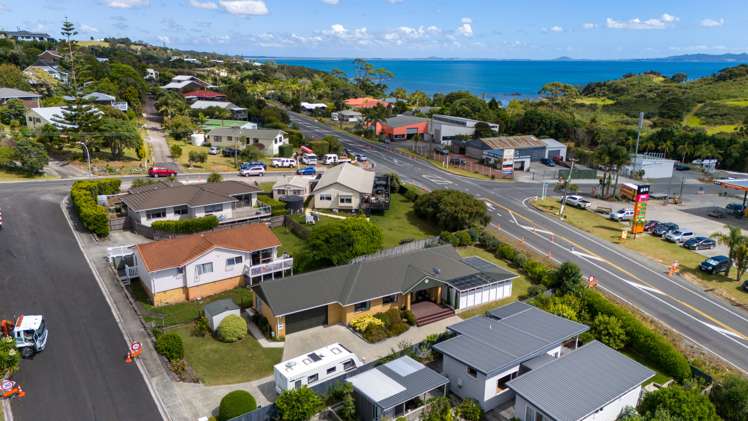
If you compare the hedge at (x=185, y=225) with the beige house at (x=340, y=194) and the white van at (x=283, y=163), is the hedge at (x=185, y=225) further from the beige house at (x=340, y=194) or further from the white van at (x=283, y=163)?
the white van at (x=283, y=163)

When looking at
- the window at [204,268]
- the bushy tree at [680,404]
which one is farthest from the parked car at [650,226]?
the window at [204,268]

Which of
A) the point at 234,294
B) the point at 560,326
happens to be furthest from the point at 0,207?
the point at 560,326

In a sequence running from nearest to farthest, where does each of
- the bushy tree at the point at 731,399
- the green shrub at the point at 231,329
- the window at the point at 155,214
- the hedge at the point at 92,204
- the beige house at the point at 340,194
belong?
the bushy tree at the point at 731,399, the green shrub at the point at 231,329, the hedge at the point at 92,204, the window at the point at 155,214, the beige house at the point at 340,194

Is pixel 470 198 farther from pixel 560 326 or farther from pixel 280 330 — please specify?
pixel 280 330

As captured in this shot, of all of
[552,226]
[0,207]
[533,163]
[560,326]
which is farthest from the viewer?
[533,163]

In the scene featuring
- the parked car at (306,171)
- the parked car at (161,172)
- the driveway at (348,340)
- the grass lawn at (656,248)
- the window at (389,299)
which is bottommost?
the driveway at (348,340)

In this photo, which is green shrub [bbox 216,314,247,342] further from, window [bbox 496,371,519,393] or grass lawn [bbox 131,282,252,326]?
window [bbox 496,371,519,393]

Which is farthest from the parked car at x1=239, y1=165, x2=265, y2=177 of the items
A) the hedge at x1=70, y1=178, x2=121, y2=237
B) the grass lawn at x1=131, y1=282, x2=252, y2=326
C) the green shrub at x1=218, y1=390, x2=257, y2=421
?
the green shrub at x1=218, y1=390, x2=257, y2=421
